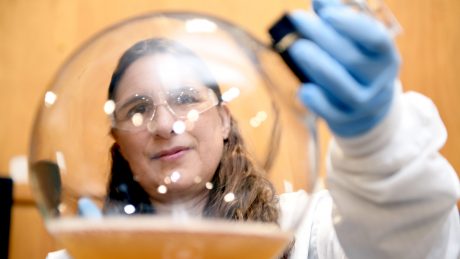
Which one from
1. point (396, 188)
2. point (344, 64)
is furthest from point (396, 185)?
point (344, 64)

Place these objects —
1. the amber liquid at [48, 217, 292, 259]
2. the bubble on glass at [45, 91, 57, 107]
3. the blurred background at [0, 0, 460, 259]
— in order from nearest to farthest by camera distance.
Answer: the amber liquid at [48, 217, 292, 259] → the bubble on glass at [45, 91, 57, 107] → the blurred background at [0, 0, 460, 259]

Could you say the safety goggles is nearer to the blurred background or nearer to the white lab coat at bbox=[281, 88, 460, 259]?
the white lab coat at bbox=[281, 88, 460, 259]

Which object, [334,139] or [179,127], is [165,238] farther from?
[334,139]

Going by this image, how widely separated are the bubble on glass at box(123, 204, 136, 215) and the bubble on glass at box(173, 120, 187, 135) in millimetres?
65

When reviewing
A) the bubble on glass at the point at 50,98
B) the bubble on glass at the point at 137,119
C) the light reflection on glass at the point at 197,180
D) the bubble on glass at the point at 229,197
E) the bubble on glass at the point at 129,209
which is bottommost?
the bubble on glass at the point at 229,197

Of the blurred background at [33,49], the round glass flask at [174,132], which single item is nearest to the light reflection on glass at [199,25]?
the round glass flask at [174,132]

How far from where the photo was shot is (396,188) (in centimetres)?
57

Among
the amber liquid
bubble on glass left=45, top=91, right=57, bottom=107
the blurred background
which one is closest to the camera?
the amber liquid

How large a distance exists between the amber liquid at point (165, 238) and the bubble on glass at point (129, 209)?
2 cm

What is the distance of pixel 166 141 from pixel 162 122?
0.01 m

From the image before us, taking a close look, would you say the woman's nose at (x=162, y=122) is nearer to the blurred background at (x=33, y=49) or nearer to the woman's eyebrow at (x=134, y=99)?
the woman's eyebrow at (x=134, y=99)

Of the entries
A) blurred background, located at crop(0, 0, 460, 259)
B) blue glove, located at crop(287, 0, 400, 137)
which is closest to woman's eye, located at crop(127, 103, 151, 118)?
blue glove, located at crop(287, 0, 400, 137)

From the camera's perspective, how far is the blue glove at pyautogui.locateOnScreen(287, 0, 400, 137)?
18.6 inches

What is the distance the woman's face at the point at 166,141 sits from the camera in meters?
0.46
